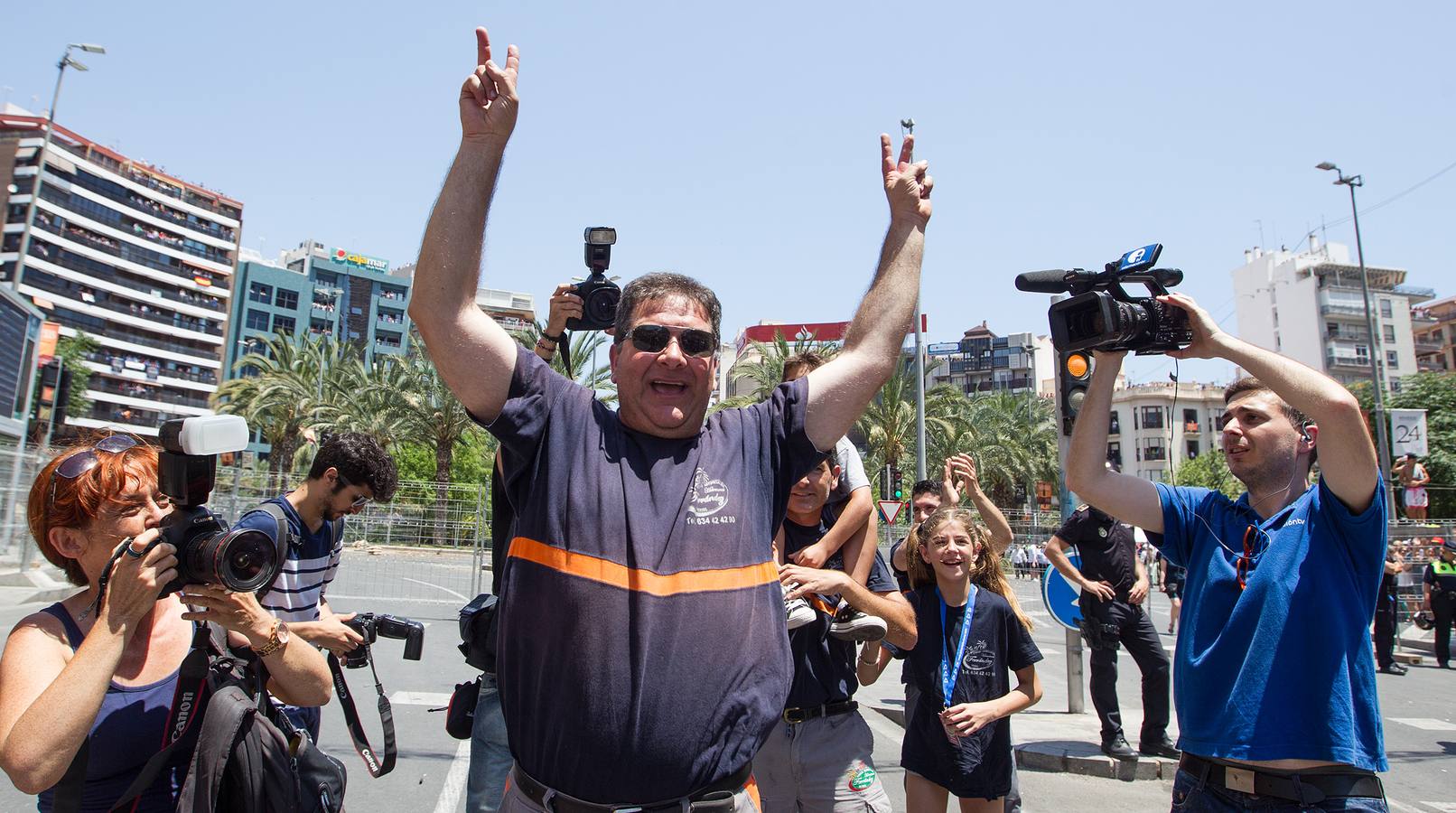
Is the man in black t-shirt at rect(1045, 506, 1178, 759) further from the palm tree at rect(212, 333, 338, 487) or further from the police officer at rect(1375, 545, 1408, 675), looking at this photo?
the palm tree at rect(212, 333, 338, 487)

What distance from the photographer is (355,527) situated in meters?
15.9

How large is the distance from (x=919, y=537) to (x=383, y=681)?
618cm

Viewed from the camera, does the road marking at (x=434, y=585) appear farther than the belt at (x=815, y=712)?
Yes

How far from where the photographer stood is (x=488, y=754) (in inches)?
141

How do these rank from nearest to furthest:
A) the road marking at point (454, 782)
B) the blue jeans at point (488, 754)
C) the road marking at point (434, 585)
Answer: the blue jeans at point (488, 754) < the road marking at point (454, 782) < the road marking at point (434, 585)

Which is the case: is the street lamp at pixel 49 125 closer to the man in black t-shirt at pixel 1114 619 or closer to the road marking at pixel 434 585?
the road marking at pixel 434 585

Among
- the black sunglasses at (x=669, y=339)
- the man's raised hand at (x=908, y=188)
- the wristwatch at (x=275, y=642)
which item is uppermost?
the man's raised hand at (x=908, y=188)

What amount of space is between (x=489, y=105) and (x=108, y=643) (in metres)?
1.48

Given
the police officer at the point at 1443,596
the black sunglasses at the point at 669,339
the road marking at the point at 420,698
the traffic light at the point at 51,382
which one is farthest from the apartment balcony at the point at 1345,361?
the black sunglasses at the point at 669,339

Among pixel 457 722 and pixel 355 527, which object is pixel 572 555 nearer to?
pixel 457 722

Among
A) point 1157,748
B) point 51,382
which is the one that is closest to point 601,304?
point 1157,748

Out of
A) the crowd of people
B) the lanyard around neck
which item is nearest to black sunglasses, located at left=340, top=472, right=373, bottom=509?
the crowd of people

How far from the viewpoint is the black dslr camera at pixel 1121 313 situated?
2865mm

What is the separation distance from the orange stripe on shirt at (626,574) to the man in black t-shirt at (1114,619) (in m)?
5.60
